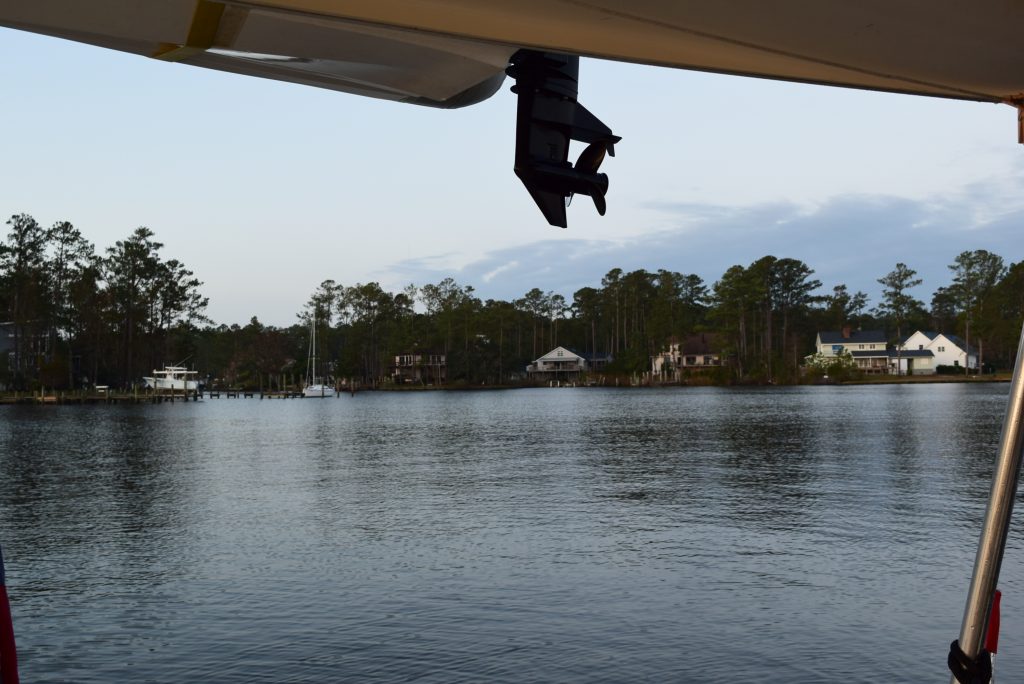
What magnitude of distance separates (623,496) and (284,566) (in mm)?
9714

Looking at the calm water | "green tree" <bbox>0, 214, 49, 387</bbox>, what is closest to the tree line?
"green tree" <bbox>0, 214, 49, 387</bbox>

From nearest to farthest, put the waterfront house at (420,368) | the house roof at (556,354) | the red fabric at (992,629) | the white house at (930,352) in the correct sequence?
the red fabric at (992,629)
the white house at (930,352)
the waterfront house at (420,368)
the house roof at (556,354)

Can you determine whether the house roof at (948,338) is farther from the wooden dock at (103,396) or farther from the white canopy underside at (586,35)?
the white canopy underside at (586,35)

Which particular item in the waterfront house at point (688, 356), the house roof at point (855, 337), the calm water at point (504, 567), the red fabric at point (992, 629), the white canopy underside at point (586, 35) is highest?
the house roof at point (855, 337)

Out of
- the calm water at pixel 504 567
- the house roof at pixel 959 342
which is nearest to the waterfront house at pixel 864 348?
the house roof at pixel 959 342

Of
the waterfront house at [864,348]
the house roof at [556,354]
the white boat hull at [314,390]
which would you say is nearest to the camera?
the white boat hull at [314,390]

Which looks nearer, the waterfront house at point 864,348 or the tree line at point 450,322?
the tree line at point 450,322

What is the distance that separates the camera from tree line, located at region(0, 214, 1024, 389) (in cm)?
8994

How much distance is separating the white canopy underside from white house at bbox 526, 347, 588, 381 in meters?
133

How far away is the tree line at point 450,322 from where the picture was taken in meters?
89.9

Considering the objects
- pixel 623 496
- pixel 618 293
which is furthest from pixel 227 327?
pixel 623 496

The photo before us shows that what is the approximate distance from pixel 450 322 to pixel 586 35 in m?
127

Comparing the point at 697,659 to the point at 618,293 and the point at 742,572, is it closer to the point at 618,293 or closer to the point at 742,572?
the point at 742,572

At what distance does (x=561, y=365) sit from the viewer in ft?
446
